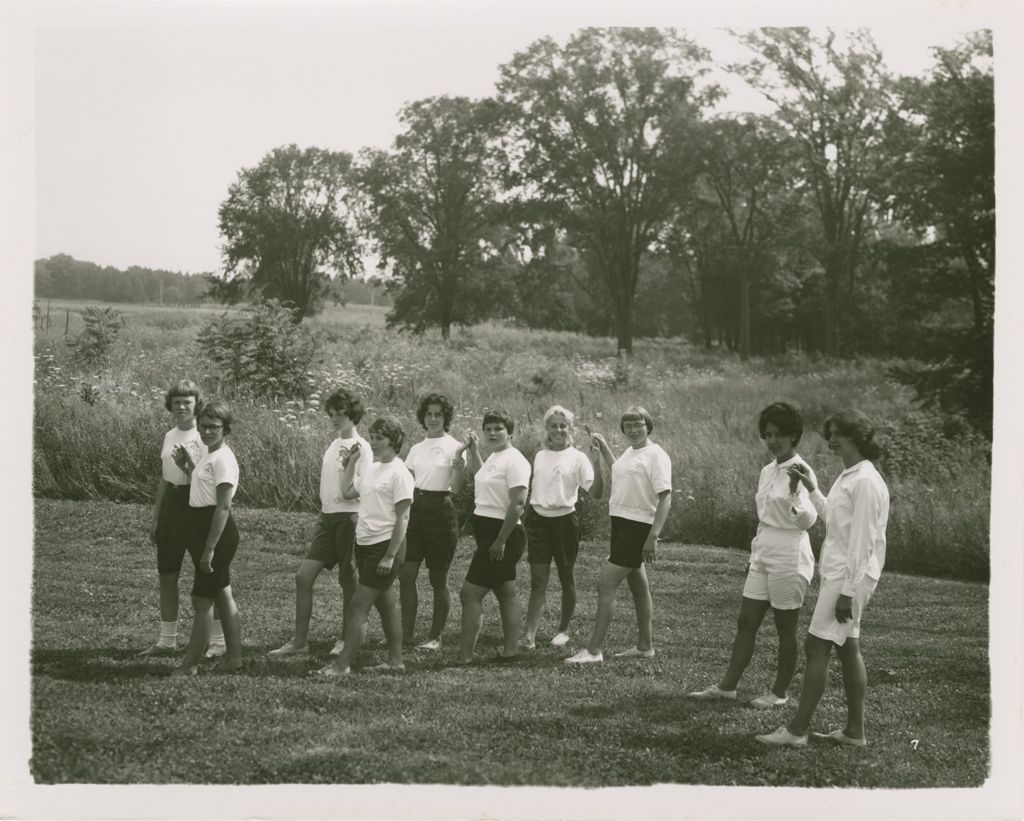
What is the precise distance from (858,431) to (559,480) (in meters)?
2.68

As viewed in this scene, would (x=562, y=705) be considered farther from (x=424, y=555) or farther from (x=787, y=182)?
(x=787, y=182)

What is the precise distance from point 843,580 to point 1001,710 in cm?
141

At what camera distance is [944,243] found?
12.9m

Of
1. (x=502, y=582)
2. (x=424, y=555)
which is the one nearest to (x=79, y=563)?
(x=424, y=555)

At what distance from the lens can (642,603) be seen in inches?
283

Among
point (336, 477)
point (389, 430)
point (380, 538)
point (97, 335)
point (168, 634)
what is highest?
point (97, 335)

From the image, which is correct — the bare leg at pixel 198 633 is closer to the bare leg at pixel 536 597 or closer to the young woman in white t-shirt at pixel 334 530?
the young woman in white t-shirt at pixel 334 530

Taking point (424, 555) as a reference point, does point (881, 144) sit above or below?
above

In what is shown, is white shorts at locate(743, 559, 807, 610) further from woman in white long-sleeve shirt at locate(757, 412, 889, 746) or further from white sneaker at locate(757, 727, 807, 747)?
white sneaker at locate(757, 727, 807, 747)

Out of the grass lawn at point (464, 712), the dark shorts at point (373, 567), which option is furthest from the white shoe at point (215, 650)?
the dark shorts at point (373, 567)

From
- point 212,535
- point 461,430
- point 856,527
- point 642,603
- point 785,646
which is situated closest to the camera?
point 856,527

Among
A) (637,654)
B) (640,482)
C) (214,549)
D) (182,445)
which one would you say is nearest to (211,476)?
(182,445)

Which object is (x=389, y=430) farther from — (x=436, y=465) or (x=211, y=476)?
(x=211, y=476)

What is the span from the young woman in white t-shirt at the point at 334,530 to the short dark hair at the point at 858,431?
3.16 m
